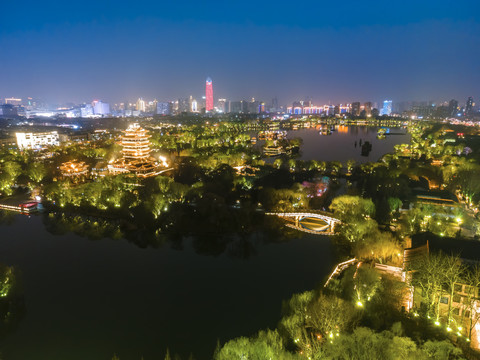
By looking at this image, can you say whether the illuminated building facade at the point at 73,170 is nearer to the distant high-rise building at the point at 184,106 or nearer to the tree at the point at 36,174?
the tree at the point at 36,174

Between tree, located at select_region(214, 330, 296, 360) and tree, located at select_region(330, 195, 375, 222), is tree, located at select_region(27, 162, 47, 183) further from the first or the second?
tree, located at select_region(214, 330, 296, 360)

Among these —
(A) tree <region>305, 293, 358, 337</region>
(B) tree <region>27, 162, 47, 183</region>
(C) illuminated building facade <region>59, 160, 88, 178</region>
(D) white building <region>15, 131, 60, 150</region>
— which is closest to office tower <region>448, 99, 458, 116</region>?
(D) white building <region>15, 131, 60, 150</region>

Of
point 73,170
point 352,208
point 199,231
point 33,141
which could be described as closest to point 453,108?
point 352,208

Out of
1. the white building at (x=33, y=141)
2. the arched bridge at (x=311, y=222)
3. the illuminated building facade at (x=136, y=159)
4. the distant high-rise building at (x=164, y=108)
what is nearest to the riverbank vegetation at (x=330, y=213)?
the arched bridge at (x=311, y=222)

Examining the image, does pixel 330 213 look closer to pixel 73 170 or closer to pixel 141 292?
pixel 141 292

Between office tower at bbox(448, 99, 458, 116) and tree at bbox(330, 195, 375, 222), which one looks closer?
tree at bbox(330, 195, 375, 222)

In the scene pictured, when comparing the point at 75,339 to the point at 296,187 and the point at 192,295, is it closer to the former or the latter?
the point at 192,295
